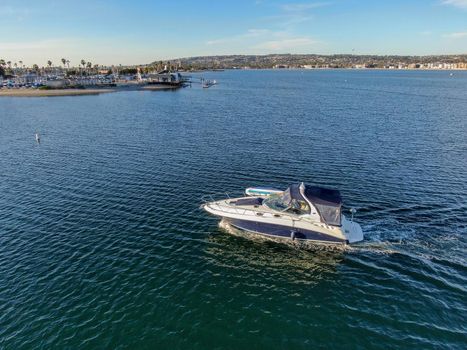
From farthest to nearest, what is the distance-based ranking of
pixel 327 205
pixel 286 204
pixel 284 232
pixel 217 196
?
pixel 217 196 < pixel 286 204 < pixel 284 232 < pixel 327 205

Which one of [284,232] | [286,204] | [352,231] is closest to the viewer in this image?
[352,231]

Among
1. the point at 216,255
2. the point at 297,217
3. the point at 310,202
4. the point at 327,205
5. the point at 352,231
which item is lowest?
the point at 216,255

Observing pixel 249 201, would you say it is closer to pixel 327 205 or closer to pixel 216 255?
pixel 216 255

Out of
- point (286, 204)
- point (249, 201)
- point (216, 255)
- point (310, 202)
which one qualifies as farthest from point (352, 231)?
point (216, 255)

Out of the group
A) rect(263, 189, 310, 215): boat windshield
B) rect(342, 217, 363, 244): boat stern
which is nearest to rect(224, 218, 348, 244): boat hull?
rect(342, 217, 363, 244): boat stern

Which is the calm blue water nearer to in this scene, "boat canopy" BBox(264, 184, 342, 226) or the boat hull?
the boat hull

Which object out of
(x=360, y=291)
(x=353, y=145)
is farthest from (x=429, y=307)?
(x=353, y=145)

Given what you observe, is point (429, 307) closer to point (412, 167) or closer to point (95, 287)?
point (95, 287)
